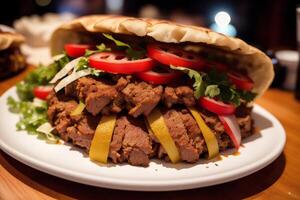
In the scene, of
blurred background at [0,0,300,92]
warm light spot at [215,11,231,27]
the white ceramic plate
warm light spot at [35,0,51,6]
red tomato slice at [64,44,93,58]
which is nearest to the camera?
the white ceramic plate

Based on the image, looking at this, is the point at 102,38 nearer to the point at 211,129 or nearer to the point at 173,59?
the point at 173,59

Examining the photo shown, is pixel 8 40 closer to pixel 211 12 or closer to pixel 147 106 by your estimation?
pixel 147 106

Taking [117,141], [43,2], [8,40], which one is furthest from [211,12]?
[117,141]

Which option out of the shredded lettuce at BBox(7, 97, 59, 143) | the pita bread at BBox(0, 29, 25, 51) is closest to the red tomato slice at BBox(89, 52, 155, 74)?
the shredded lettuce at BBox(7, 97, 59, 143)

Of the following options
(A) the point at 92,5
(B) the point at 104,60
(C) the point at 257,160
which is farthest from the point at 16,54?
(A) the point at 92,5

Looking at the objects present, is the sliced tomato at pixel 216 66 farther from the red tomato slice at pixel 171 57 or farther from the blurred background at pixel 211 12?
the blurred background at pixel 211 12

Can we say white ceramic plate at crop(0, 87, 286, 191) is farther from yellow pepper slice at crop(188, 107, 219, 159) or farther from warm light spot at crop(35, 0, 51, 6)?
warm light spot at crop(35, 0, 51, 6)
